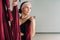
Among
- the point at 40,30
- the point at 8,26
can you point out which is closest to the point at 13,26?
the point at 8,26

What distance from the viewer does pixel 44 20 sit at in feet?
3.83

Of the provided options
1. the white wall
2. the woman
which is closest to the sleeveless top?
the woman

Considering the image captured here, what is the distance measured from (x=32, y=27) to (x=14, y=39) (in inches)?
5.2

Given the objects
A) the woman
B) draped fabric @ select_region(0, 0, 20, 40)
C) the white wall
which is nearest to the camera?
draped fabric @ select_region(0, 0, 20, 40)

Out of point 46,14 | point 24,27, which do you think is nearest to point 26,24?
point 24,27

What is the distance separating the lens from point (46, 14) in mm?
1169

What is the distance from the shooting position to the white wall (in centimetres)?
116

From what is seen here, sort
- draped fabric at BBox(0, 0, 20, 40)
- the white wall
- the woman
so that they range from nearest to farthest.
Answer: draped fabric at BBox(0, 0, 20, 40)
the woman
the white wall

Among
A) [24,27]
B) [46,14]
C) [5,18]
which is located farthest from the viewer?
[46,14]

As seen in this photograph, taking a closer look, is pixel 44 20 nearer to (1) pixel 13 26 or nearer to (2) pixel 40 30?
(2) pixel 40 30

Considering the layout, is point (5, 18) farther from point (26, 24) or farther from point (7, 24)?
→ point (26, 24)

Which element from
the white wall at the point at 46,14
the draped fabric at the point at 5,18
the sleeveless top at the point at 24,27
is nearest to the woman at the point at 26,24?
the sleeveless top at the point at 24,27

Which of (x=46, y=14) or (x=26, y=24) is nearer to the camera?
(x=26, y=24)

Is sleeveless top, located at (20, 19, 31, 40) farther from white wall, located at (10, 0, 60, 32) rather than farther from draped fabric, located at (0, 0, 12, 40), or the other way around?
white wall, located at (10, 0, 60, 32)
